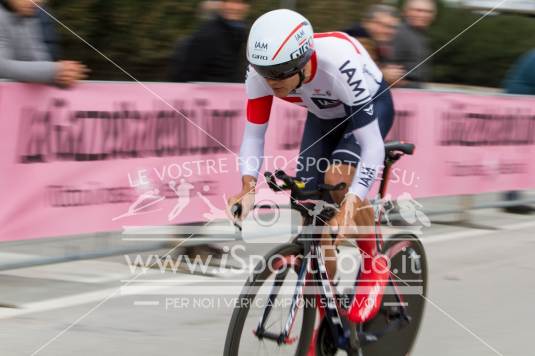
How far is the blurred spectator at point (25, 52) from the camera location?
6406mm

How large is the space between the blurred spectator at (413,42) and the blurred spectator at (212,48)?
192cm

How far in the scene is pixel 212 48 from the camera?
7.86m

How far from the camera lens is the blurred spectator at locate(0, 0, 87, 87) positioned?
21.0ft

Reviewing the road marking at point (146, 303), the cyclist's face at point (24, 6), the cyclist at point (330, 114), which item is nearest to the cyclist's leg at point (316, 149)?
the cyclist at point (330, 114)

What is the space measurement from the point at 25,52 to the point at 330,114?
98.5 inches

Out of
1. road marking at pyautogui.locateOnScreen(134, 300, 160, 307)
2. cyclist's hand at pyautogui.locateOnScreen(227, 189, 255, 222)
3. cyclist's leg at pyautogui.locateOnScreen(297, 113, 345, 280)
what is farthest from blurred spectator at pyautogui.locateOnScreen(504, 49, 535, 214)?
cyclist's hand at pyautogui.locateOnScreen(227, 189, 255, 222)

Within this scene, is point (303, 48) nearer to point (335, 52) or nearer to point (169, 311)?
point (335, 52)

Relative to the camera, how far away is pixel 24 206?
6.41 metres

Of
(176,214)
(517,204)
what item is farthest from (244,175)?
(517,204)

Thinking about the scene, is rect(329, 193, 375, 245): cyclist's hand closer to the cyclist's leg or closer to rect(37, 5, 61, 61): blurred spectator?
the cyclist's leg

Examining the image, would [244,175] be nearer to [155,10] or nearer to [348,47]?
[348,47]

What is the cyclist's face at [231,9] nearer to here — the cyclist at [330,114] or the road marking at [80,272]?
the road marking at [80,272]

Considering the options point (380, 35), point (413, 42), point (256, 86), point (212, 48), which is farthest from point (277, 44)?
point (413, 42)

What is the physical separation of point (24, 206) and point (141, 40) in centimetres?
779
